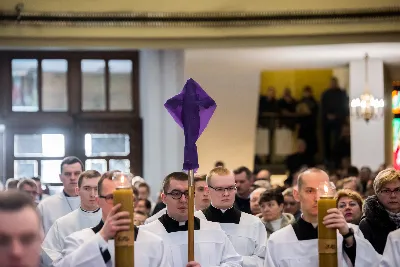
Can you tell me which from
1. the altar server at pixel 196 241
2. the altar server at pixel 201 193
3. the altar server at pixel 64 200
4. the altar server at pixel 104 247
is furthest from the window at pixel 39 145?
the altar server at pixel 104 247

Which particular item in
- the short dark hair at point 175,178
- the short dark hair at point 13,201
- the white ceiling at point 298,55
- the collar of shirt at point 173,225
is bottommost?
the collar of shirt at point 173,225

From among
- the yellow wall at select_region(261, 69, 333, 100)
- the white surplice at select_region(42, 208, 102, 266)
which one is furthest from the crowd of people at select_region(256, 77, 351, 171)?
the white surplice at select_region(42, 208, 102, 266)

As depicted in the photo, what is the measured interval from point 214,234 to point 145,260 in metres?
1.16

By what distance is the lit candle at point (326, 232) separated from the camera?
5.74 meters

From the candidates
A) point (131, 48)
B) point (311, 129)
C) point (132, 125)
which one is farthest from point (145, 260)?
point (311, 129)

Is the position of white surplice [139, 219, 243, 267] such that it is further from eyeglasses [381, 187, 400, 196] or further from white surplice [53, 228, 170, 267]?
eyeglasses [381, 187, 400, 196]

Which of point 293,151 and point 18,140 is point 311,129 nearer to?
point 293,151

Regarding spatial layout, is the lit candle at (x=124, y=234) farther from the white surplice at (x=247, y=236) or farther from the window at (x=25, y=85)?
the window at (x=25, y=85)

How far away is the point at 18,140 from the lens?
18.1m

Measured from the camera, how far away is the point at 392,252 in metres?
7.03

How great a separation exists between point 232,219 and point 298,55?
9.08 metres

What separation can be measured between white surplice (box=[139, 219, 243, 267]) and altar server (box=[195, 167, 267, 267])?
1182mm

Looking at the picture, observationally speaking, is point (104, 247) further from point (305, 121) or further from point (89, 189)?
point (305, 121)

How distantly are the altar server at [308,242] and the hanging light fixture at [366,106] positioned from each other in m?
12.3
